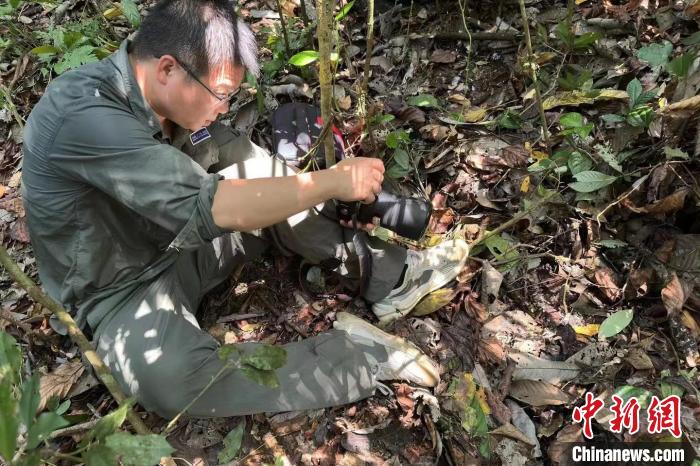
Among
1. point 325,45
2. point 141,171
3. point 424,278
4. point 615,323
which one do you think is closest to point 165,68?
point 141,171

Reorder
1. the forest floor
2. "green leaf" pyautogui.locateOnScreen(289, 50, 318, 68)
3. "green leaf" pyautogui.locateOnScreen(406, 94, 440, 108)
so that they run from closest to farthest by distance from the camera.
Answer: the forest floor < "green leaf" pyautogui.locateOnScreen(289, 50, 318, 68) < "green leaf" pyautogui.locateOnScreen(406, 94, 440, 108)

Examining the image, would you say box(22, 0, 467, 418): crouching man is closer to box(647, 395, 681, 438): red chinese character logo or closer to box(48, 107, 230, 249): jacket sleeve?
box(48, 107, 230, 249): jacket sleeve

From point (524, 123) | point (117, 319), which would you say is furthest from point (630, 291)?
point (117, 319)

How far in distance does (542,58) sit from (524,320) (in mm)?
1621

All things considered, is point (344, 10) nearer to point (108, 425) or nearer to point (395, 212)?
point (395, 212)

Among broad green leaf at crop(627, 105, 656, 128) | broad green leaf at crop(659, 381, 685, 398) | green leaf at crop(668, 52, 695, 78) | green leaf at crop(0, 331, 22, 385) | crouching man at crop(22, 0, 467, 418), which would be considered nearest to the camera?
green leaf at crop(0, 331, 22, 385)

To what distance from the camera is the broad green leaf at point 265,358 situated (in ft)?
5.39

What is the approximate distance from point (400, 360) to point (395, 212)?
70 centimetres

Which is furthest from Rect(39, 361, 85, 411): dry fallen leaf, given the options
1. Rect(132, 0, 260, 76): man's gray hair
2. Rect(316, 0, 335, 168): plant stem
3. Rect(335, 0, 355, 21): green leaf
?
Rect(335, 0, 355, 21): green leaf

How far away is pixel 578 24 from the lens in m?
3.29

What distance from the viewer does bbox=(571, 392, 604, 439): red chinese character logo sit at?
2.28m

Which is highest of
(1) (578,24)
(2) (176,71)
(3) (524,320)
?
(2) (176,71)

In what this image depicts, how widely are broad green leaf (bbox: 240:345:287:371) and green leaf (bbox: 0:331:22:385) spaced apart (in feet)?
2.00

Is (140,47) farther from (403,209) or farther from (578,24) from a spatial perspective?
(578,24)
